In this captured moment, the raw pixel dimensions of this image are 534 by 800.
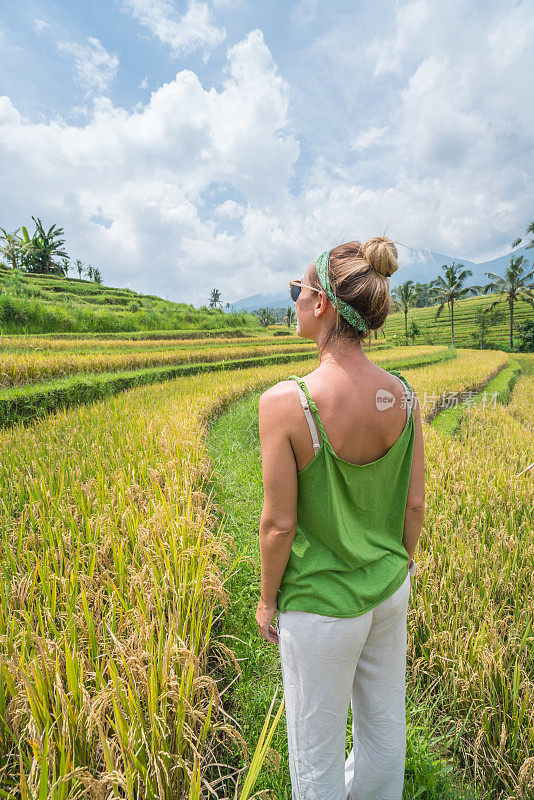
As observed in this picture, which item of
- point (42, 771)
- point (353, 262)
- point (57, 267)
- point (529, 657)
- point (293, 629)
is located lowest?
point (529, 657)

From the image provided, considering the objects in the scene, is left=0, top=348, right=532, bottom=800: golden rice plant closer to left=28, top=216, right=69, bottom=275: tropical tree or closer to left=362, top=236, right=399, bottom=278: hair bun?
left=362, top=236, right=399, bottom=278: hair bun

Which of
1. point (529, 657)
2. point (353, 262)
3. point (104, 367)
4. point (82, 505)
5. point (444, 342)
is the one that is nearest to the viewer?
point (353, 262)

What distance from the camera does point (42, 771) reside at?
0.89m

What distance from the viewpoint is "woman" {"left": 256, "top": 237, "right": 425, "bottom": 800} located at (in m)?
0.88

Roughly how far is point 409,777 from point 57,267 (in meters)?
45.3

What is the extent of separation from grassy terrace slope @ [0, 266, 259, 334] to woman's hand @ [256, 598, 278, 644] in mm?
19780

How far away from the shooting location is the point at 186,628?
164cm

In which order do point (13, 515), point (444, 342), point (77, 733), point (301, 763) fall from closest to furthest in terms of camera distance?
point (301, 763)
point (77, 733)
point (13, 515)
point (444, 342)

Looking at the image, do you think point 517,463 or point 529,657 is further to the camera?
point 517,463

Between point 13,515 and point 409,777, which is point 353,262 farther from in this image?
point 13,515

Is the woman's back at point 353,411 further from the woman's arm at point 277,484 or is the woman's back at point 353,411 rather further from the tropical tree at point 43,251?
the tropical tree at point 43,251

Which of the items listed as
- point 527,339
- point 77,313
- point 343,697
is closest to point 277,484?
point 343,697

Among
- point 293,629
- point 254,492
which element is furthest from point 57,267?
point 293,629

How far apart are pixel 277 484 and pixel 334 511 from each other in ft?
0.54
